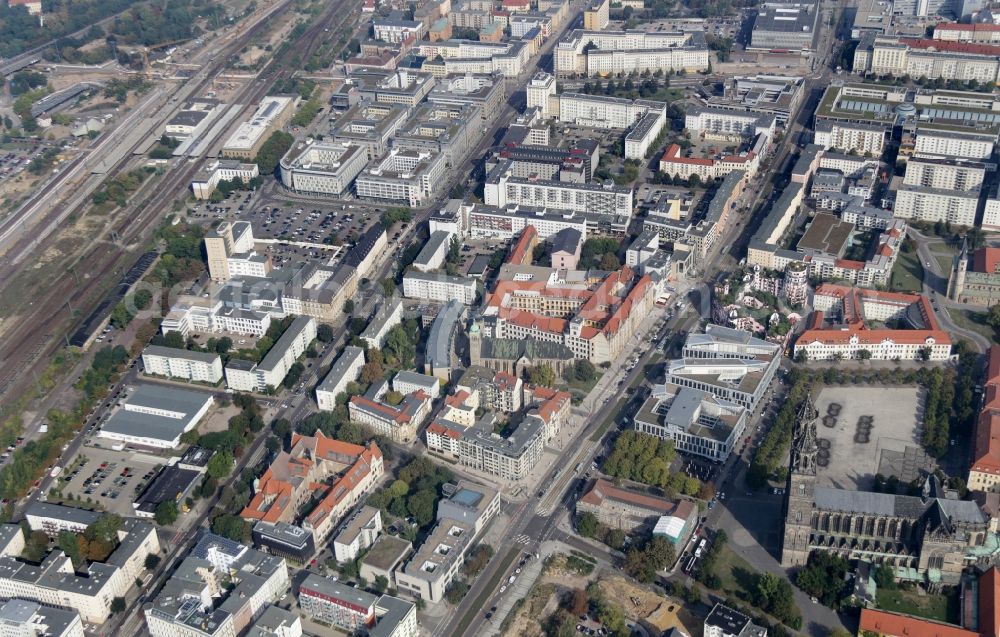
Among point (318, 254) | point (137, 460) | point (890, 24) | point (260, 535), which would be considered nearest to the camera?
point (260, 535)

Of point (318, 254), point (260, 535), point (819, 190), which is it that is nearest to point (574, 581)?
point (260, 535)

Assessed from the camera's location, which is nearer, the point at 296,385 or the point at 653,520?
the point at 653,520

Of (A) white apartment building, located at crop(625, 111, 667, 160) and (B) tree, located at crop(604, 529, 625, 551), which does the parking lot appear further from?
(A) white apartment building, located at crop(625, 111, 667, 160)

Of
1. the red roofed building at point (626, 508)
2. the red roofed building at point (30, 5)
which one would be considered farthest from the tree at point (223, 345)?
the red roofed building at point (30, 5)

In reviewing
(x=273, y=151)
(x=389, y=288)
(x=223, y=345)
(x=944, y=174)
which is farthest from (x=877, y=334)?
(x=273, y=151)

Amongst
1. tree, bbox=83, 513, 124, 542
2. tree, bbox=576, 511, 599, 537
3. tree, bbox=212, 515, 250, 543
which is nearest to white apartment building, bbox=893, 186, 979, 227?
tree, bbox=576, 511, 599, 537

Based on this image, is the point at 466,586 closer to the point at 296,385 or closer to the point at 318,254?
the point at 296,385
